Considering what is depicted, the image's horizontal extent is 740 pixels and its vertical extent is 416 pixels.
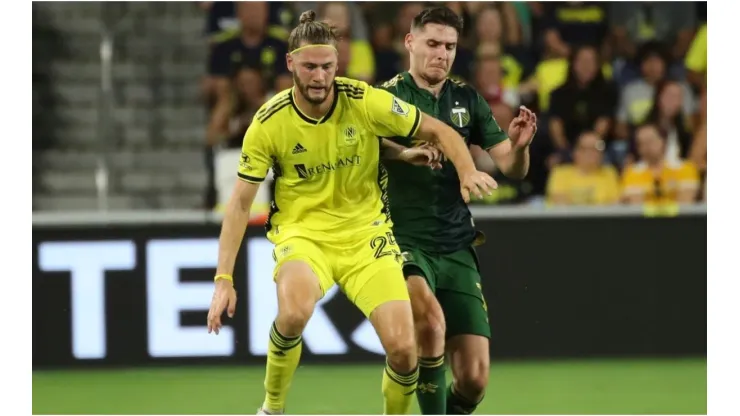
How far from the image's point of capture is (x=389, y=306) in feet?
20.8

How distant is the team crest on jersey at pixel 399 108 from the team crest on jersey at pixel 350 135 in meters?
0.25

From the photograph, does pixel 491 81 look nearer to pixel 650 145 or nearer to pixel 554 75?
pixel 554 75

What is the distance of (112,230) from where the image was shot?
1016 cm

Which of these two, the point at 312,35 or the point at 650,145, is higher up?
the point at 312,35

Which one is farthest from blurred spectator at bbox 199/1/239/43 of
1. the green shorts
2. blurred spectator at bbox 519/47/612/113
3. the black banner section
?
the green shorts

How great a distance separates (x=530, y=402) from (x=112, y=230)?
Result: 3.81m

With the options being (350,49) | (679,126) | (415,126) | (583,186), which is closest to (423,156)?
(415,126)

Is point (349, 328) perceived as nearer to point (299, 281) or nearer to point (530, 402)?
point (530, 402)

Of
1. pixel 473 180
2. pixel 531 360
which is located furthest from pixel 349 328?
pixel 473 180

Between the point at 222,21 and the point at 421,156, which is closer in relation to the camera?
the point at 421,156

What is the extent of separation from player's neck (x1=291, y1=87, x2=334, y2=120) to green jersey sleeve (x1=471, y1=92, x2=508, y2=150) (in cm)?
96

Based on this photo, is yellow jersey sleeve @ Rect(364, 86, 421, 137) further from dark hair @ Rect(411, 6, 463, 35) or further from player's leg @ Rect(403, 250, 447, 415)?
player's leg @ Rect(403, 250, 447, 415)

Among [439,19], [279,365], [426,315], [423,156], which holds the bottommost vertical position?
[279,365]

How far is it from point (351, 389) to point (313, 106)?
3.22 meters
